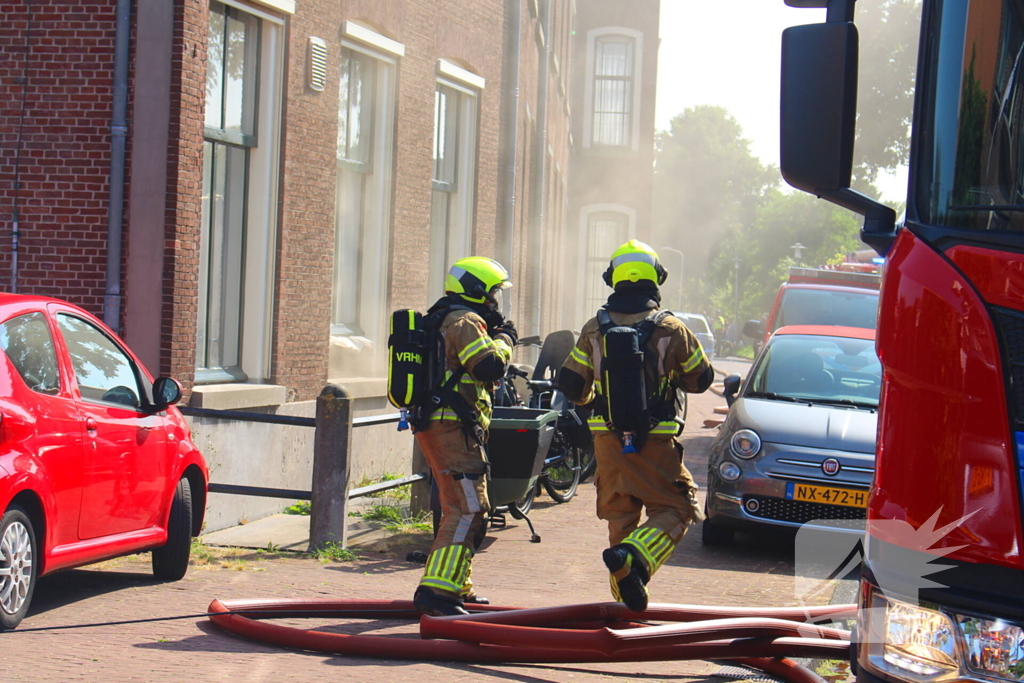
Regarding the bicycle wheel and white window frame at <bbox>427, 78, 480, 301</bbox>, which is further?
white window frame at <bbox>427, 78, 480, 301</bbox>

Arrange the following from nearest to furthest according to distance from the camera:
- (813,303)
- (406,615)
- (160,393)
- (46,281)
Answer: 1. (406,615)
2. (160,393)
3. (46,281)
4. (813,303)

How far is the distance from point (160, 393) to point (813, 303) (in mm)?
10639

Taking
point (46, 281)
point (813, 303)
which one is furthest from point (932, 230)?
point (813, 303)

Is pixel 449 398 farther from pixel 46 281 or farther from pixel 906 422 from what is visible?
pixel 46 281

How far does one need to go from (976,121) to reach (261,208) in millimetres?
8348

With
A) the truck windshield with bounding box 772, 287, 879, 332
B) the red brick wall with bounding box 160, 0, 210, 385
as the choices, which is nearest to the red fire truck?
the red brick wall with bounding box 160, 0, 210, 385

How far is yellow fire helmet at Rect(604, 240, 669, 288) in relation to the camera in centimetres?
603

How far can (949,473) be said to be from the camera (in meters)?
2.90

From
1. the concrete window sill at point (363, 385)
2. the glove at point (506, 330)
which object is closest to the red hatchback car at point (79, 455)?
the glove at point (506, 330)

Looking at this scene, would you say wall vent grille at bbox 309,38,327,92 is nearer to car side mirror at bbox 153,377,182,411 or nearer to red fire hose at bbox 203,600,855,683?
car side mirror at bbox 153,377,182,411

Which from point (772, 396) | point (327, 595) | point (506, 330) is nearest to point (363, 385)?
point (772, 396)

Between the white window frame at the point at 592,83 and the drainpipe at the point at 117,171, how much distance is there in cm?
2832

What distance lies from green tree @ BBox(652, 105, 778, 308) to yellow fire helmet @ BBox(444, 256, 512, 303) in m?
90.0

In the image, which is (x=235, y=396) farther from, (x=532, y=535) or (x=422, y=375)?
(x=422, y=375)
